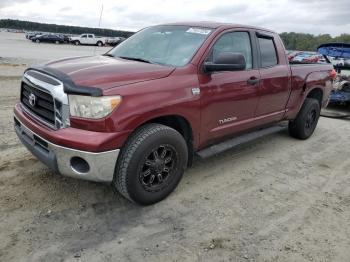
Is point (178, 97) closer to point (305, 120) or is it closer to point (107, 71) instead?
point (107, 71)

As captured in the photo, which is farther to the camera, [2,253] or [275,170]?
[275,170]

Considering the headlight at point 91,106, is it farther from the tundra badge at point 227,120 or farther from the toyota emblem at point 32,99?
the tundra badge at point 227,120

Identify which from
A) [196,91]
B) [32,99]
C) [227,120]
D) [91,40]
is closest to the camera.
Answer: [32,99]

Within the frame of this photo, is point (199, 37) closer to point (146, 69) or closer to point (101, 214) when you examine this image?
point (146, 69)

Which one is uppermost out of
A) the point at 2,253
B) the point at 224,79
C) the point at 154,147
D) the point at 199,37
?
the point at 199,37

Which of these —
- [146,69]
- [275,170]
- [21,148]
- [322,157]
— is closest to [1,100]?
[21,148]

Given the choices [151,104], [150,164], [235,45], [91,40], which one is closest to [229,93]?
[235,45]

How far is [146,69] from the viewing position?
3725mm

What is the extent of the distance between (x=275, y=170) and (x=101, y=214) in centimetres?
247

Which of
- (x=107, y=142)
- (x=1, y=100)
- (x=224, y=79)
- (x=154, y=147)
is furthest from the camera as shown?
(x=1, y=100)

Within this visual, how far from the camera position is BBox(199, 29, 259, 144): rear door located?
4.10m

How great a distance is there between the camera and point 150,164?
12.0ft

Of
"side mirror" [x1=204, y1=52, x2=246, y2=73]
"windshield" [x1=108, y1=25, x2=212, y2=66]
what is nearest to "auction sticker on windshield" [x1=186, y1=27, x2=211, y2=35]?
"windshield" [x1=108, y1=25, x2=212, y2=66]

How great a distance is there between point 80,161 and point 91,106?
50cm
